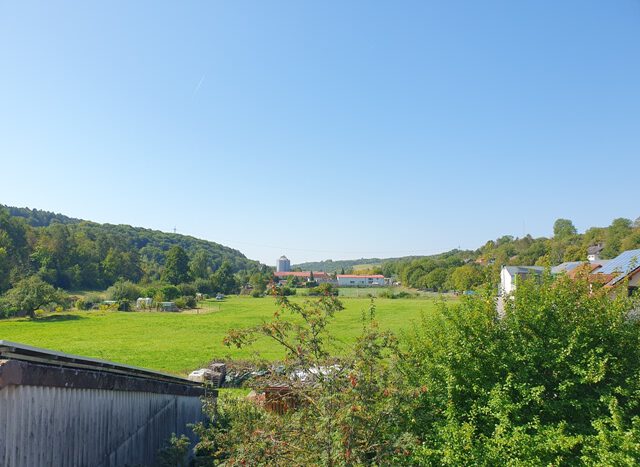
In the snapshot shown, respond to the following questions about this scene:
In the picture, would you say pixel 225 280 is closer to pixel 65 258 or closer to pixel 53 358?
pixel 65 258

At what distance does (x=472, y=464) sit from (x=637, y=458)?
6.50ft

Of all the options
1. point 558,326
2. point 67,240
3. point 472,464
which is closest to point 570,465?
point 472,464

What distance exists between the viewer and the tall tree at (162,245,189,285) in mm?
89500

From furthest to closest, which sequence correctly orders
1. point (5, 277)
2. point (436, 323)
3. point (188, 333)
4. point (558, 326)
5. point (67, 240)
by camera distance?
point (67, 240), point (5, 277), point (188, 333), point (436, 323), point (558, 326)

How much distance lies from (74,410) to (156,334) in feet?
123

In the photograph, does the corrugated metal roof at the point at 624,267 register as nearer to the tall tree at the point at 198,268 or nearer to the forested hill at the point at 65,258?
the forested hill at the point at 65,258

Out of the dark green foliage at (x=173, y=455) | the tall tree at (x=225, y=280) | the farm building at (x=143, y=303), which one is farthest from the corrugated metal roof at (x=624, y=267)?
the tall tree at (x=225, y=280)

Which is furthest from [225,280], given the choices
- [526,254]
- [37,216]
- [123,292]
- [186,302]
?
[37,216]

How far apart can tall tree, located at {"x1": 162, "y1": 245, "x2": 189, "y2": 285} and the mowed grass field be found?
29678 millimetres

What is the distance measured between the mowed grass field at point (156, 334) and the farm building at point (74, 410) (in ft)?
41.3

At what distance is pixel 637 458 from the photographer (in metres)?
5.77

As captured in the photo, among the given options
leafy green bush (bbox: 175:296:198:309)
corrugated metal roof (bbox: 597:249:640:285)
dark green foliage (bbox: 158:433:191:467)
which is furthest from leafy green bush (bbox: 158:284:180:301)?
dark green foliage (bbox: 158:433:191:467)

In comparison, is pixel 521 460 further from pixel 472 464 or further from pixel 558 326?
pixel 558 326

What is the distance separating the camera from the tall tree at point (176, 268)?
A: 89.5 meters
